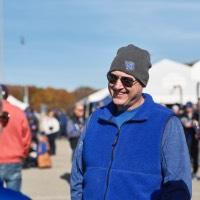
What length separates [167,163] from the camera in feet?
11.1

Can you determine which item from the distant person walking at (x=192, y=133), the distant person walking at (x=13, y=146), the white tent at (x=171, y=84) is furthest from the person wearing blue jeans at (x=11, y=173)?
the white tent at (x=171, y=84)

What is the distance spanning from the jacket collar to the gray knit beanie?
4.3 inches

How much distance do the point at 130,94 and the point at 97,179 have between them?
0.50 meters

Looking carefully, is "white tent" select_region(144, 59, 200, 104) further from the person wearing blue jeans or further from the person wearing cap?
the person wearing cap

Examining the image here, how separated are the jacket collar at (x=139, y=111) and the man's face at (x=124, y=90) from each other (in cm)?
8

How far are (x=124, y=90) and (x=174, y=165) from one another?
1.65 ft

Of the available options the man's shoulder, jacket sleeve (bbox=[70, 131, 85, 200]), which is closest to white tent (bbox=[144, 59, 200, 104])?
jacket sleeve (bbox=[70, 131, 85, 200])

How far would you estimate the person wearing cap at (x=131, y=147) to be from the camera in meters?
A: 3.39

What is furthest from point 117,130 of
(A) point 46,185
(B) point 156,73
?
(B) point 156,73

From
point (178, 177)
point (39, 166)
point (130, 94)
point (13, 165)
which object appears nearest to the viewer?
point (178, 177)

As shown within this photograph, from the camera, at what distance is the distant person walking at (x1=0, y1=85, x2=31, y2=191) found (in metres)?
7.48

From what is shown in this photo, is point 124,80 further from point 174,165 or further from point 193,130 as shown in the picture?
point 193,130

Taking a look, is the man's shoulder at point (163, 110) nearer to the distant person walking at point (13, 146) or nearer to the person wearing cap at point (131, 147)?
the person wearing cap at point (131, 147)

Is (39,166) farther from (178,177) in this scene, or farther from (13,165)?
(178,177)
